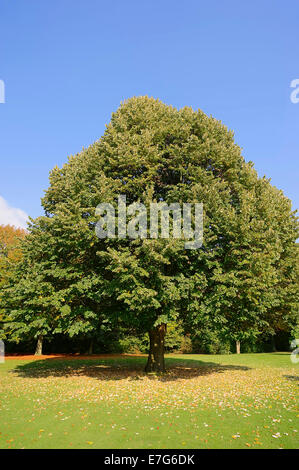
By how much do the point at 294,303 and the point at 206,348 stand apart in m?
20.9

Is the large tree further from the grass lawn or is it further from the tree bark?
the tree bark

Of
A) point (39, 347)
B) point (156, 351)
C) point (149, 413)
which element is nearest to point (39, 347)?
point (39, 347)

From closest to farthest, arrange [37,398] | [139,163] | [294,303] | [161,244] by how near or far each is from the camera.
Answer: [37,398] → [161,244] → [139,163] → [294,303]

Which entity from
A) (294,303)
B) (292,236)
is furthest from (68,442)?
(292,236)

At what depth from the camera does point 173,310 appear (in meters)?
14.8

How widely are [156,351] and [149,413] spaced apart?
892 cm

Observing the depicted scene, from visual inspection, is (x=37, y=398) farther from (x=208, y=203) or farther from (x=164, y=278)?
(x=208, y=203)

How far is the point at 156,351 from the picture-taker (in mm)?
18438

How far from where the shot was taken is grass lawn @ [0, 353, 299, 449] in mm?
7254

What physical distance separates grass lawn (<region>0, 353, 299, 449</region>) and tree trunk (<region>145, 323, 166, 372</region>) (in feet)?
5.28

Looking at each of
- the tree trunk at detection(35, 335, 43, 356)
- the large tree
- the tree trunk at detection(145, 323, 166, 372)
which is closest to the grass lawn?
the tree trunk at detection(145, 323, 166, 372)

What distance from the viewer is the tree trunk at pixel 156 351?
18.1 m

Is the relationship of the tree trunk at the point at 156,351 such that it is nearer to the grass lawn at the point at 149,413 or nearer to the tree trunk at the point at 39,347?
the grass lawn at the point at 149,413

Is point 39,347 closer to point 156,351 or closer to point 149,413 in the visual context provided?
point 156,351
